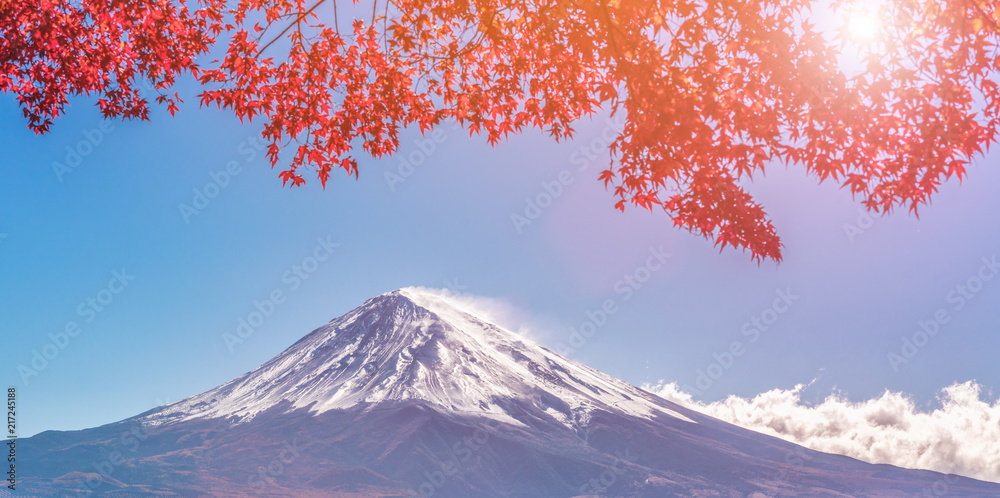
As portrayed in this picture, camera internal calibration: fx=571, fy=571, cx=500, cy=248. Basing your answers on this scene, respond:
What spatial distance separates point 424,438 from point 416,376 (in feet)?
72.9

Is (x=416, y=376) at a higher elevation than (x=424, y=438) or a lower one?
higher

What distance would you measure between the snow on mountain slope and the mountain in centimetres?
49

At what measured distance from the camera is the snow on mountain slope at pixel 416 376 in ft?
490

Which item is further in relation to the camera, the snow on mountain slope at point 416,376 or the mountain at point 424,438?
the snow on mountain slope at point 416,376

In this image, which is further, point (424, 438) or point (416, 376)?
point (416, 376)

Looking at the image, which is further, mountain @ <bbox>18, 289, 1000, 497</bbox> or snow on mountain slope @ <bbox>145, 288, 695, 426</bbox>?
snow on mountain slope @ <bbox>145, 288, 695, 426</bbox>

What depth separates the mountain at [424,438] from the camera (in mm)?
129375

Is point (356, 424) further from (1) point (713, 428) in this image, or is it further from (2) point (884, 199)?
(2) point (884, 199)

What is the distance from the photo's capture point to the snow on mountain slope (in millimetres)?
149375

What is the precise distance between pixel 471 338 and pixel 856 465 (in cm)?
12139

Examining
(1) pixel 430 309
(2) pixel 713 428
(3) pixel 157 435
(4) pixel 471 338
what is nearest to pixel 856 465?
(2) pixel 713 428

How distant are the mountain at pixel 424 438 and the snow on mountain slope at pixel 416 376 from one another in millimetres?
494

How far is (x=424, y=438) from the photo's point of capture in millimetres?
136125

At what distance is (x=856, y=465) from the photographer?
561 ft
